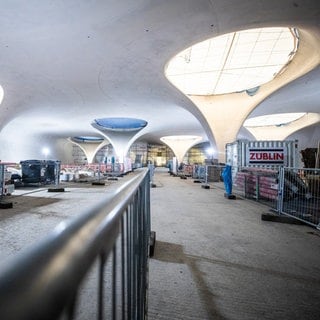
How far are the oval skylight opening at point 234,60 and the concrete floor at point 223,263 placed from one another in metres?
9.16

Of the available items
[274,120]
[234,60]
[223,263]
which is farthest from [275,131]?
[223,263]

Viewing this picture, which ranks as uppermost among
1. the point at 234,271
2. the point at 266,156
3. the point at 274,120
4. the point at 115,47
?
the point at 274,120

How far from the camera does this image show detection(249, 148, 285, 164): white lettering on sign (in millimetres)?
11016

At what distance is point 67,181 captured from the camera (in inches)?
638

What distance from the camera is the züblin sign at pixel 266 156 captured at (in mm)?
11016

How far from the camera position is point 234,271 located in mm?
3078

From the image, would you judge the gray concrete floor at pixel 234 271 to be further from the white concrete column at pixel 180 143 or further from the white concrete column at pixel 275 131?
the white concrete column at pixel 180 143

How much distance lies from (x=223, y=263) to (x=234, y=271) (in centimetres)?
25

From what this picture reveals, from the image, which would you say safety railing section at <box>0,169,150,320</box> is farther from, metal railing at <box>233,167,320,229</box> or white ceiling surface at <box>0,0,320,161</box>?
white ceiling surface at <box>0,0,320,161</box>

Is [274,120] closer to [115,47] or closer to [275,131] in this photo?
[275,131]

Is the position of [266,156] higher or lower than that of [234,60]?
lower

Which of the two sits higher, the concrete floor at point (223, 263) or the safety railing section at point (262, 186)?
the safety railing section at point (262, 186)

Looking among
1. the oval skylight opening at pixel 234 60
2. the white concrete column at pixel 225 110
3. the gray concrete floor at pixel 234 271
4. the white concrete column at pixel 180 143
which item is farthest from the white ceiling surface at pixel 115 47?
the white concrete column at pixel 180 143

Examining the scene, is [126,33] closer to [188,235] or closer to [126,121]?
[188,235]
